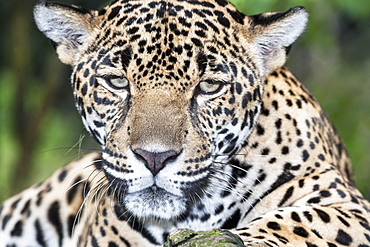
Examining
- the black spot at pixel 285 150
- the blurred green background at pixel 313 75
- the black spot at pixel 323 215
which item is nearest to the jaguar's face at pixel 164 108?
the black spot at pixel 285 150

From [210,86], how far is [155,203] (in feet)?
3.60

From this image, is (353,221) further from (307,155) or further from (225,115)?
(225,115)

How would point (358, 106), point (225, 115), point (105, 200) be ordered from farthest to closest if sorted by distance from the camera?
point (358, 106), point (105, 200), point (225, 115)

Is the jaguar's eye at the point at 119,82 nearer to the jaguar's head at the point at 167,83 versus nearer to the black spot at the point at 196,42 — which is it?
the jaguar's head at the point at 167,83

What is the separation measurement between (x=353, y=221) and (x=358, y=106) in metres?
8.08

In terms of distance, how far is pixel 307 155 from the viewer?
22.2 feet

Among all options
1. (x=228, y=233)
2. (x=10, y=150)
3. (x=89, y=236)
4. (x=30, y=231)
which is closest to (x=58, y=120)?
(x=10, y=150)

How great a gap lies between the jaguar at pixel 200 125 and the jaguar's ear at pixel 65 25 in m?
0.01

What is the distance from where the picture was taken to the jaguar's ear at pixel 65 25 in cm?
662

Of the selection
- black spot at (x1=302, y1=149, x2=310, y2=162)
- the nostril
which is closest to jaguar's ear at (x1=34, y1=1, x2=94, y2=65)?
the nostril

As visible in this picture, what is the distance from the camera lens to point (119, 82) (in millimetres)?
6227

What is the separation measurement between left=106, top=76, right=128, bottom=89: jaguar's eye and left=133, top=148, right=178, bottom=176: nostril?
849 millimetres

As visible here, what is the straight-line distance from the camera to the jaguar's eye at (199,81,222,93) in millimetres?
6141

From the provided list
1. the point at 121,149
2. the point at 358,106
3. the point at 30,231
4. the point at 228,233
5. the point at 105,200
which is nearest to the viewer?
the point at 228,233
